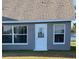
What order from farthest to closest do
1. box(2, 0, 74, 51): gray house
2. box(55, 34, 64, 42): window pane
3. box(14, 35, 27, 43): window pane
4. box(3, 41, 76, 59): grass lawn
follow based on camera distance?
1. box(14, 35, 27, 43): window pane
2. box(55, 34, 64, 42): window pane
3. box(2, 0, 74, 51): gray house
4. box(3, 41, 76, 59): grass lawn

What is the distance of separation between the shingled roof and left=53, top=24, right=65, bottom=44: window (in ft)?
2.95

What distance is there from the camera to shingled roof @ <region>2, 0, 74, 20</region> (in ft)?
76.0

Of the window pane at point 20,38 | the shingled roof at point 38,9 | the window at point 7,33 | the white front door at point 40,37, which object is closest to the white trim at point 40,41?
the white front door at point 40,37

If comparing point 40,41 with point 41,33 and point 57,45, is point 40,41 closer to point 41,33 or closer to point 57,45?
point 41,33

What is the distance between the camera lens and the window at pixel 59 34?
2297 centimetres

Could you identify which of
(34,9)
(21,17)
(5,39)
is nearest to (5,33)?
(5,39)

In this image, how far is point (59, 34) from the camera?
23078mm

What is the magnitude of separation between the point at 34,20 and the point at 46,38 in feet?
6.91

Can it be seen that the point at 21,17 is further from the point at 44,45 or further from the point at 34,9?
the point at 44,45

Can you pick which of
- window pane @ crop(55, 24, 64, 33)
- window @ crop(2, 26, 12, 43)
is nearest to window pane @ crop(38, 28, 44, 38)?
window pane @ crop(55, 24, 64, 33)

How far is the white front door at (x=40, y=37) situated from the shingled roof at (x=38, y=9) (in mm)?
881

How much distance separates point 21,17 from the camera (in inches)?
920

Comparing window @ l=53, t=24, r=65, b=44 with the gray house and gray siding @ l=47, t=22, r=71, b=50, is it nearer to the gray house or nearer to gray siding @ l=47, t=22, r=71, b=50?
the gray house

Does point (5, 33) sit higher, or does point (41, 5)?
point (41, 5)
